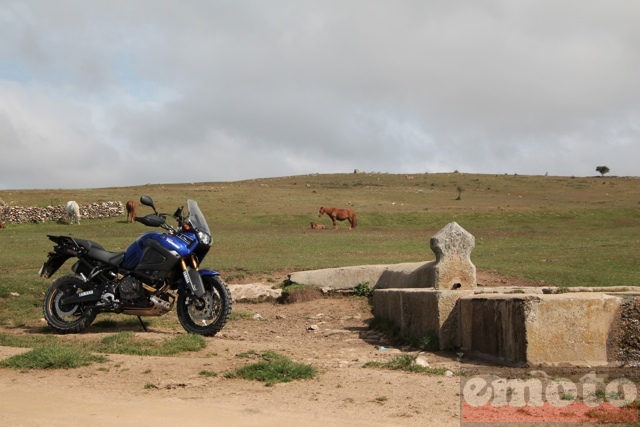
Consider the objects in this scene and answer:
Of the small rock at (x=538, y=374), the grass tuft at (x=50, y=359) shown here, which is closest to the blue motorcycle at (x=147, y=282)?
the grass tuft at (x=50, y=359)

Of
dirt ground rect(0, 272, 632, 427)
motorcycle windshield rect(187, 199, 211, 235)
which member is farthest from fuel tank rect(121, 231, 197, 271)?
dirt ground rect(0, 272, 632, 427)

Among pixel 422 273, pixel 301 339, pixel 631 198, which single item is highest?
pixel 631 198

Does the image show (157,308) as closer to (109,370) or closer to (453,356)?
(109,370)

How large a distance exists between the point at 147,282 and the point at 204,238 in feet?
3.51

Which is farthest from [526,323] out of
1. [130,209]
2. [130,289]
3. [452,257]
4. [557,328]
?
[130,209]

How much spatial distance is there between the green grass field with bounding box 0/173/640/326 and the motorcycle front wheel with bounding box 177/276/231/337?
121 inches

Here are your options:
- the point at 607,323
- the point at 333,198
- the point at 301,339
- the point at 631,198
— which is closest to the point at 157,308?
the point at 301,339

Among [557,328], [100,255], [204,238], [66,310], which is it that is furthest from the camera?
[100,255]

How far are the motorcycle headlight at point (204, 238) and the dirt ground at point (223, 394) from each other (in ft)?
5.08

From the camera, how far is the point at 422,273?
509 inches

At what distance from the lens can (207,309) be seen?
10398mm

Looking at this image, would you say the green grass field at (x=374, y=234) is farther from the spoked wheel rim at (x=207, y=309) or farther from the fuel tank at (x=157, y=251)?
the spoked wheel rim at (x=207, y=309)

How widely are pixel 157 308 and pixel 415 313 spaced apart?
151 inches

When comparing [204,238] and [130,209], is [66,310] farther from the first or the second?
→ [130,209]
